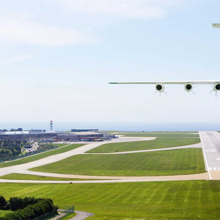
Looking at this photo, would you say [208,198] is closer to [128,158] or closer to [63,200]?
[63,200]

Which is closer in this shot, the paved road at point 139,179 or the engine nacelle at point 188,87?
the engine nacelle at point 188,87

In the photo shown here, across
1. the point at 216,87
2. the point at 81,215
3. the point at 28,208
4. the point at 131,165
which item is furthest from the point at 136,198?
the point at 131,165

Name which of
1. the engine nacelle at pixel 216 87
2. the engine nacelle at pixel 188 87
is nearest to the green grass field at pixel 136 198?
the engine nacelle at pixel 188 87

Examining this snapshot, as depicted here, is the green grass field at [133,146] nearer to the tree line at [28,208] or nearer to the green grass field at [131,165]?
the green grass field at [131,165]

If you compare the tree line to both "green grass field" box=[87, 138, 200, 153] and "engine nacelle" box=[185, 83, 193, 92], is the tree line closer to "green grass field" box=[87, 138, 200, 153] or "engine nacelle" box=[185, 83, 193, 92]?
"engine nacelle" box=[185, 83, 193, 92]

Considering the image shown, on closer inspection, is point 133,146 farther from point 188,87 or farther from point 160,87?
point 188,87
